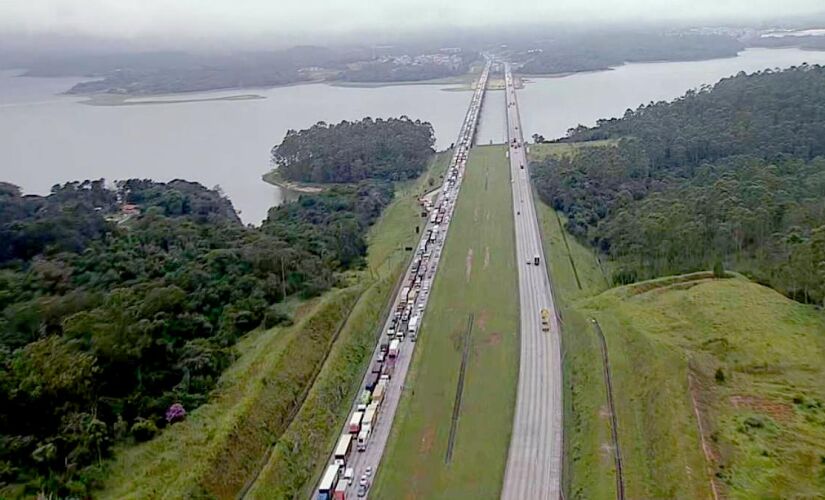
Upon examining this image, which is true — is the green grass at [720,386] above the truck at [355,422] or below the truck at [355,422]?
above

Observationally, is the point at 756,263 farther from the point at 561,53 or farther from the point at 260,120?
the point at 561,53

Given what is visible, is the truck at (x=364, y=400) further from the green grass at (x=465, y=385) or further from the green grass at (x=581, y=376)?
the green grass at (x=581, y=376)

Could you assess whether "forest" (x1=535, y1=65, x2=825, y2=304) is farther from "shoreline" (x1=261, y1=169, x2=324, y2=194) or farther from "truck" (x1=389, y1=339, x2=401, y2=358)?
"shoreline" (x1=261, y1=169, x2=324, y2=194)

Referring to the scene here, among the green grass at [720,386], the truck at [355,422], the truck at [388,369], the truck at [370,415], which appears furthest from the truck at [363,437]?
the green grass at [720,386]

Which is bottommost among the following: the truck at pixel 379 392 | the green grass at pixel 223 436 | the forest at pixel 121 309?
the truck at pixel 379 392

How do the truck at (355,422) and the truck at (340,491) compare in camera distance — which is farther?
the truck at (355,422)

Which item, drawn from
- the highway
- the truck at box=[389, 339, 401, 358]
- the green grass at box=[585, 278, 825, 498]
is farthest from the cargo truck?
the green grass at box=[585, 278, 825, 498]

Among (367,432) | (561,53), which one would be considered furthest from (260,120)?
(561,53)

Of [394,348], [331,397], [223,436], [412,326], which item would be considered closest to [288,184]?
[412,326]
